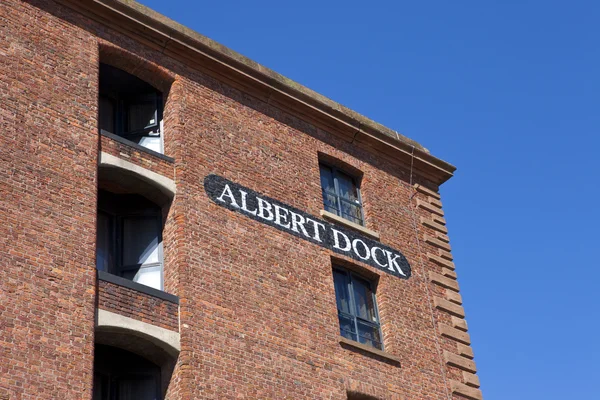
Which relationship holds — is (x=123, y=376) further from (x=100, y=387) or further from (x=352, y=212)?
(x=352, y=212)

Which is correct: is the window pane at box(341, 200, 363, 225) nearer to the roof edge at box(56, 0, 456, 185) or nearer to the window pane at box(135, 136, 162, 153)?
the roof edge at box(56, 0, 456, 185)

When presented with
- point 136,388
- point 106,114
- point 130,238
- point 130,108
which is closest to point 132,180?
point 130,238

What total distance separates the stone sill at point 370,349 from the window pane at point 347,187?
4.50 meters

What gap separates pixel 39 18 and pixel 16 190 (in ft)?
14.8

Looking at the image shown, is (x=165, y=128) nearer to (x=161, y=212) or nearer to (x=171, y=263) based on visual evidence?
(x=161, y=212)

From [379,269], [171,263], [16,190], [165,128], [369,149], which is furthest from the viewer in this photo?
[369,149]

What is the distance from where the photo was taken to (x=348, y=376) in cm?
2145

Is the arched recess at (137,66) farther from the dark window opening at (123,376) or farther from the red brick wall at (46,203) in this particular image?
the dark window opening at (123,376)

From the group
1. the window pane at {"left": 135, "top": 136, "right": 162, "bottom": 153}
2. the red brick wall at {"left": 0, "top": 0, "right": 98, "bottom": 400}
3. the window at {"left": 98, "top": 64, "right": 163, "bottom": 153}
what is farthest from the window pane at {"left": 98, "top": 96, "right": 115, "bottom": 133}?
the red brick wall at {"left": 0, "top": 0, "right": 98, "bottom": 400}

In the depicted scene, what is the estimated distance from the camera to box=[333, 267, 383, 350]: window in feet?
75.0

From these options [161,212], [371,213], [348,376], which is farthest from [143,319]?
[371,213]

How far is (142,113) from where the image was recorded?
76.0ft

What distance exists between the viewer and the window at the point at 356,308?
75.0ft

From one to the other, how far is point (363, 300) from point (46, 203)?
26.6 feet
